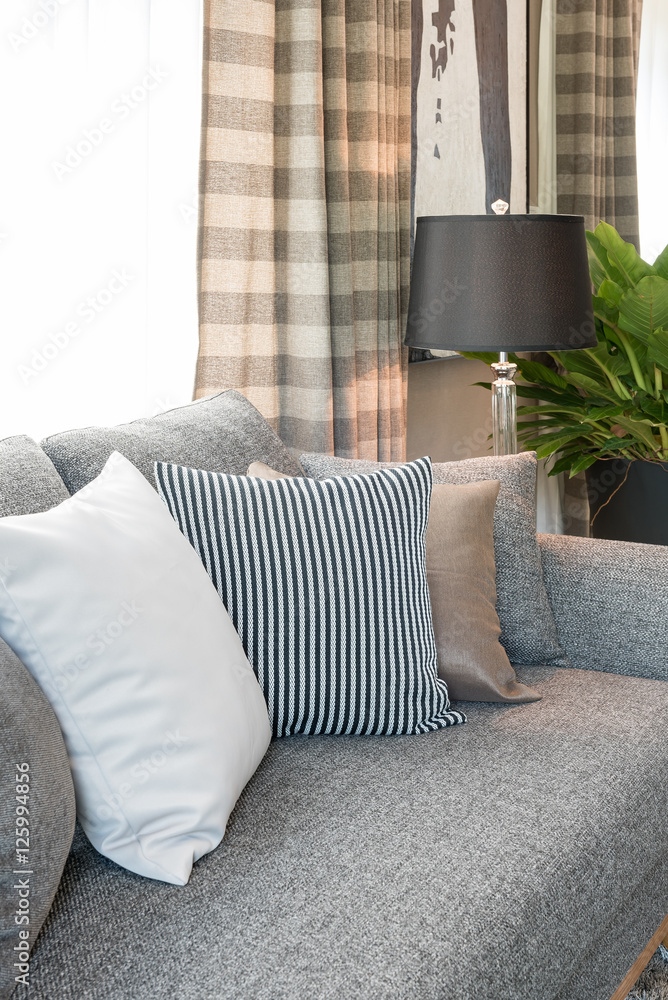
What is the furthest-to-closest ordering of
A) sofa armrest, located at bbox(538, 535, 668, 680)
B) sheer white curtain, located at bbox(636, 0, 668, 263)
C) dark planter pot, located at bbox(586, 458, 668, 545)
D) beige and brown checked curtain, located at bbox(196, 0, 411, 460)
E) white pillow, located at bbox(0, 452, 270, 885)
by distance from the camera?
sheer white curtain, located at bbox(636, 0, 668, 263) < dark planter pot, located at bbox(586, 458, 668, 545) < beige and brown checked curtain, located at bbox(196, 0, 411, 460) < sofa armrest, located at bbox(538, 535, 668, 680) < white pillow, located at bbox(0, 452, 270, 885)

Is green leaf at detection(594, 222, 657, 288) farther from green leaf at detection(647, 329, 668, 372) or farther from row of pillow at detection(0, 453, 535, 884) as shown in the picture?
row of pillow at detection(0, 453, 535, 884)

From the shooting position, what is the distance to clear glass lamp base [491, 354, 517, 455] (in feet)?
6.97

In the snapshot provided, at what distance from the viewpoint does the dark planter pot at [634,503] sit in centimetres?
282

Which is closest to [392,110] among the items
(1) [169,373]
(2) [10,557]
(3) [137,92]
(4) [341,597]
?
(3) [137,92]

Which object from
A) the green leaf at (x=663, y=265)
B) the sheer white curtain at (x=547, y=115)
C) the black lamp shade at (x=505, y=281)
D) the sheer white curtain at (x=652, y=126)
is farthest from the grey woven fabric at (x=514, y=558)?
the sheer white curtain at (x=652, y=126)

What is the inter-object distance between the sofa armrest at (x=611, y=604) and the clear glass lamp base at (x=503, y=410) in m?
0.53

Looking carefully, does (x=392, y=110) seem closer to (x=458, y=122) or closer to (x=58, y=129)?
(x=458, y=122)

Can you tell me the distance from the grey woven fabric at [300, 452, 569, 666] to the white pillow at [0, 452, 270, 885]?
2.12 ft

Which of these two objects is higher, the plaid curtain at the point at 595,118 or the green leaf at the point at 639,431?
the plaid curtain at the point at 595,118

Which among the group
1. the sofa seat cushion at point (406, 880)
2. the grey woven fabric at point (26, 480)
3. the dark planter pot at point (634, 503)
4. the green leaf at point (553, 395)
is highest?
the green leaf at point (553, 395)

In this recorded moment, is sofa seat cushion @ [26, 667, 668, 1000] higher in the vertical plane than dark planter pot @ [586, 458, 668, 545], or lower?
lower

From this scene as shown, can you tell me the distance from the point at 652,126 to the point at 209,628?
3.69m

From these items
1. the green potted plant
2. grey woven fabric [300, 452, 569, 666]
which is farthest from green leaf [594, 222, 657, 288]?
grey woven fabric [300, 452, 569, 666]

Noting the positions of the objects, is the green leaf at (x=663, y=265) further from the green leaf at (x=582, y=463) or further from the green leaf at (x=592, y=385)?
the green leaf at (x=582, y=463)
